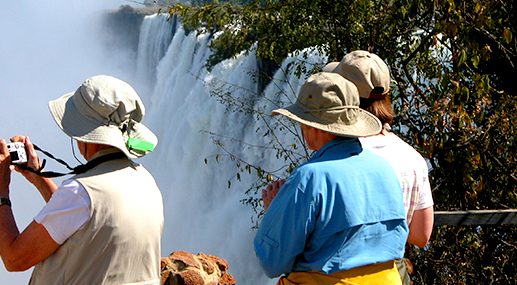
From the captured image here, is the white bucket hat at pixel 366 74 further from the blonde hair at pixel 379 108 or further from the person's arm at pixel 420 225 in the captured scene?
the person's arm at pixel 420 225

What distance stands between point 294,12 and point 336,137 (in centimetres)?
260

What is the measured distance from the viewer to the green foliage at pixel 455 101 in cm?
304

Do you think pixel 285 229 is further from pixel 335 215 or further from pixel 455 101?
pixel 455 101

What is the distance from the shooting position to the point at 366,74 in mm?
1771

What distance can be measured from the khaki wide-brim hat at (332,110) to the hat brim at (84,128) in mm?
→ 460

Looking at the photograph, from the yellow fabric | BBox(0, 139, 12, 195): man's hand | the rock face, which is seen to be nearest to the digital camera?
BBox(0, 139, 12, 195): man's hand

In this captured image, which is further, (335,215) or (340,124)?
(340,124)

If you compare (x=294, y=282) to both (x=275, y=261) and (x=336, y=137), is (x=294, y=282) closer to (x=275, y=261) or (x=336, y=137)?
(x=275, y=261)

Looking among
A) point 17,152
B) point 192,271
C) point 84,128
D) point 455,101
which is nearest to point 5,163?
point 17,152

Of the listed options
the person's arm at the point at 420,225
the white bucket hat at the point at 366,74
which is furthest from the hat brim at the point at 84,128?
Result: the person's arm at the point at 420,225

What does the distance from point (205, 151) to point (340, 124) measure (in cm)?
1156

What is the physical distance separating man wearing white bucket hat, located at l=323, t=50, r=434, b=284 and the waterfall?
6.37m

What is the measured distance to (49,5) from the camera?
1191 inches

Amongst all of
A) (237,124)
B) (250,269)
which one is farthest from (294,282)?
(237,124)
